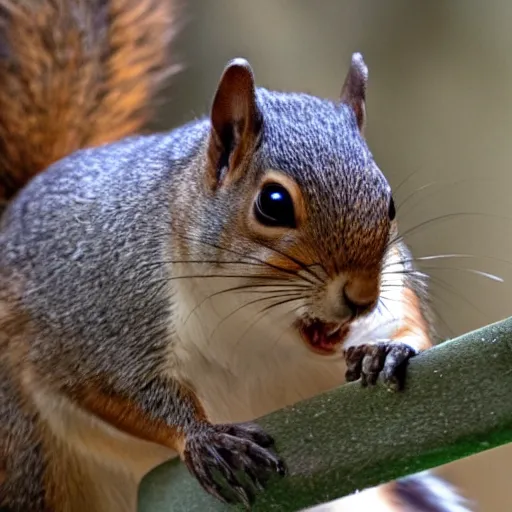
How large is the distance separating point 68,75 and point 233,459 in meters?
0.86

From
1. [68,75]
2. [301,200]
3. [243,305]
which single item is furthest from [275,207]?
[68,75]

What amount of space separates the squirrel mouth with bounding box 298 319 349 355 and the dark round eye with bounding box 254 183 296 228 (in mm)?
113

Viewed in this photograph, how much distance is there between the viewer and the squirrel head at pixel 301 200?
911 mm

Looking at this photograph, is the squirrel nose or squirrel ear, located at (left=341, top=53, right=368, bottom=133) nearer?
the squirrel nose

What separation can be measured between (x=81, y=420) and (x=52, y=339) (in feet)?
0.37

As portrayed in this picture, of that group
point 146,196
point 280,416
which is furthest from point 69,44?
point 280,416

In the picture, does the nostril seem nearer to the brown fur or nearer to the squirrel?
the squirrel

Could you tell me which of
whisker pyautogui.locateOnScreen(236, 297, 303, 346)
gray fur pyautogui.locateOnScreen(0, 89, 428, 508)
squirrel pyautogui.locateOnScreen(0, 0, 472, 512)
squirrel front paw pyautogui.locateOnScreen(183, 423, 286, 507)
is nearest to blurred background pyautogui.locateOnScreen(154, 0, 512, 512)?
squirrel pyautogui.locateOnScreen(0, 0, 472, 512)

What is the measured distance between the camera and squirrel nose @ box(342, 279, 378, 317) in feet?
2.95

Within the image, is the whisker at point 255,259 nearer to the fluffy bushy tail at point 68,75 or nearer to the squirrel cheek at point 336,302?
the squirrel cheek at point 336,302

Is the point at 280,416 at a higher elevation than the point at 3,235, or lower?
lower

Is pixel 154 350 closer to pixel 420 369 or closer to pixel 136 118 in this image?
pixel 420 369

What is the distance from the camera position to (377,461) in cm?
85

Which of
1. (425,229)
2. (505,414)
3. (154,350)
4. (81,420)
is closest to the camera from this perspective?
(505,414)
